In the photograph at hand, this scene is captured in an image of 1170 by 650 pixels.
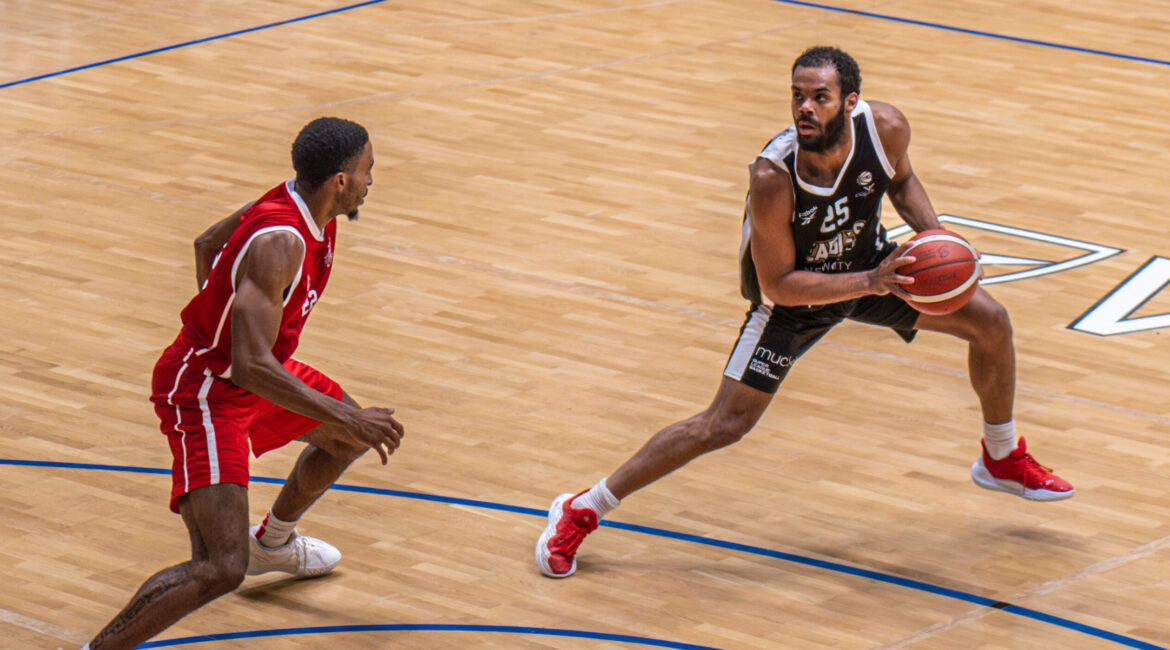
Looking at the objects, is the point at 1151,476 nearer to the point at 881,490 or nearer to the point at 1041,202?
the point at 881,490

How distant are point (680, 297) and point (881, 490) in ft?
6.95

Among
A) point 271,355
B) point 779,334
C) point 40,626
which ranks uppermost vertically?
point 271,355

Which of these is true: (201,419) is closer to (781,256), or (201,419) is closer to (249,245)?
(249,245)

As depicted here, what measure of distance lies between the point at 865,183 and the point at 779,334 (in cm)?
55

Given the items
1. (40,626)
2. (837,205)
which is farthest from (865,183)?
(40,626)

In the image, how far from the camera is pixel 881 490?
20.6 feet

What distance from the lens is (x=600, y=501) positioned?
5633 mm

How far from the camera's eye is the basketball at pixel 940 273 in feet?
17.3

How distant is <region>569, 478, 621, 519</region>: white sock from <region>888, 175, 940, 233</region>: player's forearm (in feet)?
4.35

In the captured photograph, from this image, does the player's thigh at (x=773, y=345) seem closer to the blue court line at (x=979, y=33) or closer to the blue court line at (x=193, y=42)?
the blue court line at (x=193, y=42)

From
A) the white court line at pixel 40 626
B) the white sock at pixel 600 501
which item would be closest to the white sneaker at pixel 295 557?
the white court line at pixel 40 626

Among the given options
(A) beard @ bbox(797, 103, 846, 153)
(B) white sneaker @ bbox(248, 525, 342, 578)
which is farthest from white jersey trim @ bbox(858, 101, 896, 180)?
(B) white sneaker @ bbox(248, 525, 342, 578)

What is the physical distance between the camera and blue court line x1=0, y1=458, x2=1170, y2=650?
17.4ft

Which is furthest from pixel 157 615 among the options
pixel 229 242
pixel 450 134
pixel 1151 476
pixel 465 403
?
pixel 450 134
